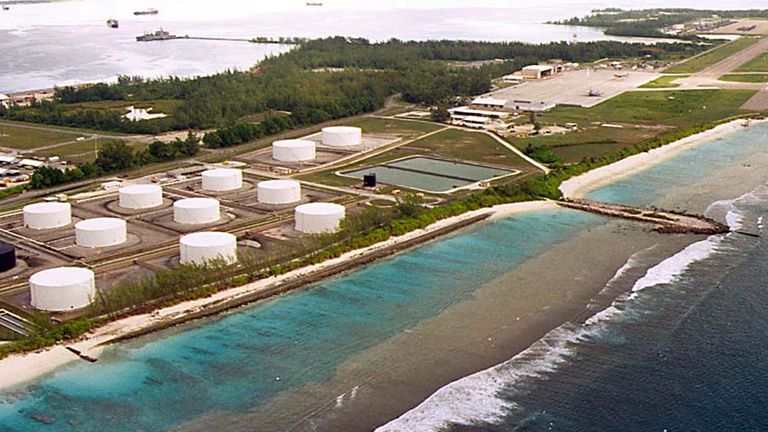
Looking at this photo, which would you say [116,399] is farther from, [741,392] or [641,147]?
[641,147]

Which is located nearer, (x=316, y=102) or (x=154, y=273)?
(x=154, y=273)

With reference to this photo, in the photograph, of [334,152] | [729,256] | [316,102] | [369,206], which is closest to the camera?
[729,256]

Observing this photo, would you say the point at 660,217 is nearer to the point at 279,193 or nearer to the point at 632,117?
the point at 279,193

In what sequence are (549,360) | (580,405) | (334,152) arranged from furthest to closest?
(334,152) → (549,360) → (580,405)

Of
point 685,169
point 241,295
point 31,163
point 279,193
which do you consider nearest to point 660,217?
point 685,169

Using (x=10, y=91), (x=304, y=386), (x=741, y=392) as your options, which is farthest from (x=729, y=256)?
(x=10, y=91)

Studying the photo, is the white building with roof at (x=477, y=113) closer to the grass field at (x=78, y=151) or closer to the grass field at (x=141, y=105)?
the grass field at (x=141, y=105)
